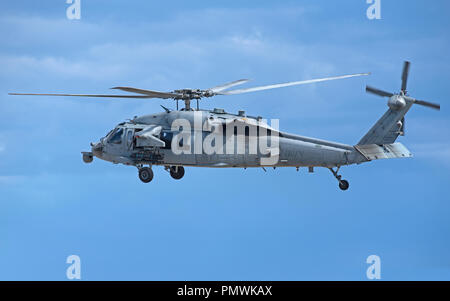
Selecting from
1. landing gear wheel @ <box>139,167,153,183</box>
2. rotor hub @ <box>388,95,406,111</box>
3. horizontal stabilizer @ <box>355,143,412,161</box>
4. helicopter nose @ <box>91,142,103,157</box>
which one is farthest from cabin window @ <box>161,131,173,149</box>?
rotor hub @ <box>388,95,406,111</box>

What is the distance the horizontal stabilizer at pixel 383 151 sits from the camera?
40.2 m

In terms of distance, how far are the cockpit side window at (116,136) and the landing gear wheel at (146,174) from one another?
79.1 inches

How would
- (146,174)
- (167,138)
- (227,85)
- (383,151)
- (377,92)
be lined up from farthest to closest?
(227,85) → (146,174) → (167,138) → (383,151) → (377,92)

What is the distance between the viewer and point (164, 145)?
138 ft

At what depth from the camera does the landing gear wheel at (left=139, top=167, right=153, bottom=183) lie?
42.8 m

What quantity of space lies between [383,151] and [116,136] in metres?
13.8

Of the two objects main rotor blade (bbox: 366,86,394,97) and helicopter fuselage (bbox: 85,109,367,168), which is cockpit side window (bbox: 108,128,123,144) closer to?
helicopter fuselage (bbox: 85,109,367,168)

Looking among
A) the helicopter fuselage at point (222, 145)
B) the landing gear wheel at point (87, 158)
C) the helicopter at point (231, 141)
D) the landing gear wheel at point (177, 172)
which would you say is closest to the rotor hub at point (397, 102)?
the helicopter at point (231, 141)

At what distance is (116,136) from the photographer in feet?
143

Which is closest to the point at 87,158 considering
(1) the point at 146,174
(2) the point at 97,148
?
(2) the point at 97,148

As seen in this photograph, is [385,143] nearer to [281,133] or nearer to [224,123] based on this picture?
[281,133]

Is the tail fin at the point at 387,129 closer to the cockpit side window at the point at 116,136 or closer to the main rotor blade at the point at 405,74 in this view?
the main rotor blade at the point at 405,74

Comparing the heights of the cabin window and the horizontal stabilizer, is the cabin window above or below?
above

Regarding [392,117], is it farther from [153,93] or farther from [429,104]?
[153,93]
